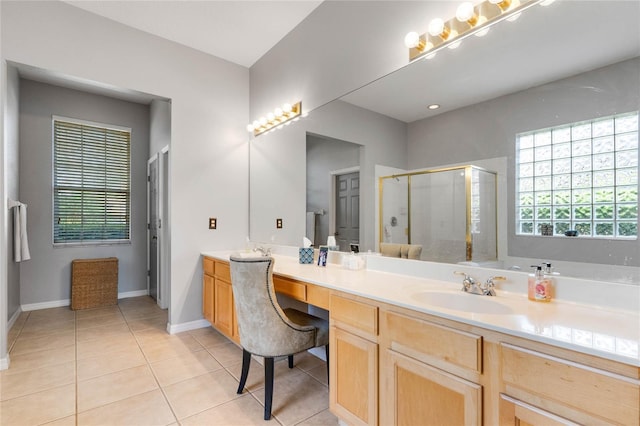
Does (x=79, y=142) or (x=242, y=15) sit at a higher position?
(x=242, y=15)

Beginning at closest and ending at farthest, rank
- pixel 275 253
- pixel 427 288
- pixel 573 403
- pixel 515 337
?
pixel 573 403, pixel 515 337, pixel 427 288, pixel 275 253

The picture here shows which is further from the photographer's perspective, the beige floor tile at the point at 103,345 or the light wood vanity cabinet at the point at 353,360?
the beige floor tile at the point at 103,345

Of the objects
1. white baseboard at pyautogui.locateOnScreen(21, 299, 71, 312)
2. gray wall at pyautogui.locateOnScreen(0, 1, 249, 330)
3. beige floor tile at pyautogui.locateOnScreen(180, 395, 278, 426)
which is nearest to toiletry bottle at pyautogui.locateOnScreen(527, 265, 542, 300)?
beige floor tile at pyautogui.locateOnScreen(180, 395, 278, 426)

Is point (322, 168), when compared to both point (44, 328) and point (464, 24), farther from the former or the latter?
point (44, 328)

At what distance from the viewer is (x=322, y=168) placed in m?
2.67

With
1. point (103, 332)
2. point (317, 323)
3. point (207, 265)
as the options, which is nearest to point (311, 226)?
point (317, 323)

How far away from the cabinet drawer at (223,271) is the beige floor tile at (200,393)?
0.78 m

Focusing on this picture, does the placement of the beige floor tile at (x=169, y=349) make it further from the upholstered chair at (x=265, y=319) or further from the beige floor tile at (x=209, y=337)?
the upholstered chair at (x=265, y=319)

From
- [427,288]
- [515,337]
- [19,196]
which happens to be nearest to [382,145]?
[427,288]

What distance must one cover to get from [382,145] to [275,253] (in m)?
1.64

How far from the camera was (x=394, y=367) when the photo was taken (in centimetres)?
134

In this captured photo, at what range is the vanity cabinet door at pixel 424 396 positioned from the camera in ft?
3.60

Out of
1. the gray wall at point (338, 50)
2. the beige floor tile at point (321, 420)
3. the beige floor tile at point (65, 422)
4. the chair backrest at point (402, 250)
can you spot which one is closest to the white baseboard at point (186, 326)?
the beige floor tile at point (65, 422)

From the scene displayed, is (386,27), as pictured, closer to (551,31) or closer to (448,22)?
(448,22)
